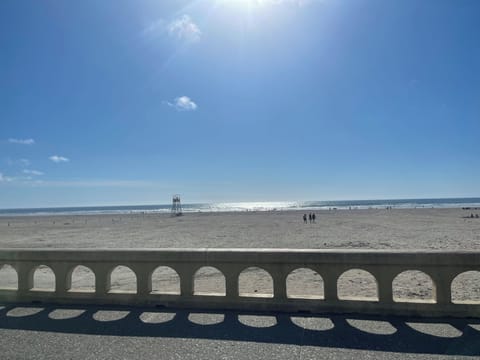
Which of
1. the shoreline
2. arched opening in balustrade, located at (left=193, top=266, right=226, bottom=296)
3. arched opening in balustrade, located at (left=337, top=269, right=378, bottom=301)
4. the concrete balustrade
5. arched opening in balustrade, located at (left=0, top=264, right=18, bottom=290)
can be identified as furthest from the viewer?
the shoreline

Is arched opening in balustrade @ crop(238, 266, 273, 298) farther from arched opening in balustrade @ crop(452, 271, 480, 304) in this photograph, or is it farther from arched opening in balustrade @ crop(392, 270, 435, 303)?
arched opening in balustrade @ crop(452, 271, 480, 304)

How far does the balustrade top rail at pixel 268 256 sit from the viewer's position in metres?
4.23

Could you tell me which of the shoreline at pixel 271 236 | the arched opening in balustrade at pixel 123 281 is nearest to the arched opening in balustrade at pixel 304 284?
the arched opening in balustrade at pixel 123 281

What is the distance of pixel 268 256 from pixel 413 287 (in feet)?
16.7

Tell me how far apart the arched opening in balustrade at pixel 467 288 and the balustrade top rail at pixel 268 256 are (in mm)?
2898

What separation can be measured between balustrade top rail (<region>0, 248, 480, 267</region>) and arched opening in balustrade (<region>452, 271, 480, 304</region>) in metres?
2.90

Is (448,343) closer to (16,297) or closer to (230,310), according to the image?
(230,310)

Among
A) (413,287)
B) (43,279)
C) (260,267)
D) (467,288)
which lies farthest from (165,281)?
(467,288)

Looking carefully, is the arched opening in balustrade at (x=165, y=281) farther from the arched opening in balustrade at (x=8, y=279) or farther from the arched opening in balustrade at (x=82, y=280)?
the arched opening in balustrade at (x=8, y=279)

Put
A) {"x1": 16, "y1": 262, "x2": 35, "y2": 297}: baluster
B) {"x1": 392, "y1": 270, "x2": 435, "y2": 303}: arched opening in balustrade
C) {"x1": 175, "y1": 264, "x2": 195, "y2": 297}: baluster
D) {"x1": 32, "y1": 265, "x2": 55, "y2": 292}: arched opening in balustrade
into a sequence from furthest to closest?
1. {"x1": 32, "y1": 265, "x2": 55, "y2": 292}: arched opening in balustrade
2. {"x1": 392, "y1": 270, "x2": 435, "y2": 303}: arched opening in balustrade
3. {"x1": 16, "y1": 262, "x2": 35, "y2": 297}: baluster
4. {"x1": 175, "y1": 264, "x2": 195, "y2": 297}: baluster

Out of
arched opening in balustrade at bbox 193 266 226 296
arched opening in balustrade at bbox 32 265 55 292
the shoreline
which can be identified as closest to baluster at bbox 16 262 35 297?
arched opening in balustrade at bbox 32 265 55 292

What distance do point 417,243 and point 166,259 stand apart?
17240mm

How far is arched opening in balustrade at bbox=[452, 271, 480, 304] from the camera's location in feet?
22.1

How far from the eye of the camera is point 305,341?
3615 millimetres
